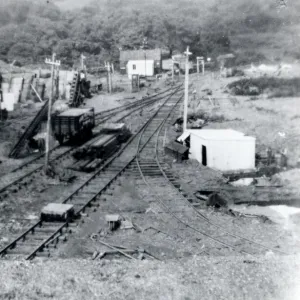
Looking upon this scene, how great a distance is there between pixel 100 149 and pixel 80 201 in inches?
238

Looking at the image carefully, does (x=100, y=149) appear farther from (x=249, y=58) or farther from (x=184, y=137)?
(x=249, y=58)

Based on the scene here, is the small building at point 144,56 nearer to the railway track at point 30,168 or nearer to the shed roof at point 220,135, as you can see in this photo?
the railway track at point 30,168

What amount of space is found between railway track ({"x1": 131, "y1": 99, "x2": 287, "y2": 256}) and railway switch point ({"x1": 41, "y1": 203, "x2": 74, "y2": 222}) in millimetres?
2943

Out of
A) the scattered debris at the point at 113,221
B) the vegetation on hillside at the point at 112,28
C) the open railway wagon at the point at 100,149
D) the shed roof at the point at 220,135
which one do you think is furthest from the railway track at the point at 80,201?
the vegetation on hillside at the point at 112,28

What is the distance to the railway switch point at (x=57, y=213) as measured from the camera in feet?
37.3

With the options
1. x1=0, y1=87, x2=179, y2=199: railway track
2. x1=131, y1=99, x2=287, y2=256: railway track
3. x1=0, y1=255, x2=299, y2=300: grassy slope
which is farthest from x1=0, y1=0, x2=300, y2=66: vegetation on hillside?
x1=0, y1=255, x2=299, y2=300: grassy slope

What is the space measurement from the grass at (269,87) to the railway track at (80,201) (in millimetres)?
14716

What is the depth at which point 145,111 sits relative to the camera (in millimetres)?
33531

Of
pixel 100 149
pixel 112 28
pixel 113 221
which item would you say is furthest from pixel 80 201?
pixel 112 28

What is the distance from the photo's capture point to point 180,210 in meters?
12.7

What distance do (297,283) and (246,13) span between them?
166 feet

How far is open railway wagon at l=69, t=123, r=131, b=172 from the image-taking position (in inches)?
691

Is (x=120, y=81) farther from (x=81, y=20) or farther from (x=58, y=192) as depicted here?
(x=58, y=192)

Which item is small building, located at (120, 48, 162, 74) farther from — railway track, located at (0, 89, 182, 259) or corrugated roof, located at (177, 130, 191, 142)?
corrugated roof, located at (177, 130, 191, 142)
